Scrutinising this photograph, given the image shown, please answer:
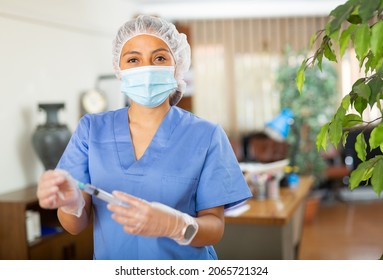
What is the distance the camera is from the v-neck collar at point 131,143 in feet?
4.91

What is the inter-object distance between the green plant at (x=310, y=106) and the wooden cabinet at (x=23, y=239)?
3.36 meters

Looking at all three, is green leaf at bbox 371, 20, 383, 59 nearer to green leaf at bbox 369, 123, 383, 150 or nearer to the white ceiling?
green leaf at bbox 369, 123, 383, 150

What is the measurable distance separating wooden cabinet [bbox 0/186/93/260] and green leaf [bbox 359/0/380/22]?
2369 mm

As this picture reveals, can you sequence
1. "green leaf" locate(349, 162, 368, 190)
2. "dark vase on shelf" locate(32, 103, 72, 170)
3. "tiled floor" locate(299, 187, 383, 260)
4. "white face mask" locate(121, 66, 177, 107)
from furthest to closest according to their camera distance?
"tiled floor" locate(299, 187, 383, 260) → "dark vase on shelf" locate(32, 103, 72, 170) → "white face mask" locate(121, 66, 177, 107) → "green leaf" locate(349, 162, 368, 190)

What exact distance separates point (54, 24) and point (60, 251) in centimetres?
151

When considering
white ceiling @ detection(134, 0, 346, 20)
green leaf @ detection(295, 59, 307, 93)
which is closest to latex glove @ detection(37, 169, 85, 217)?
green leaf @ detection(295, 59, 307, 93)

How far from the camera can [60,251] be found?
11.7 ft

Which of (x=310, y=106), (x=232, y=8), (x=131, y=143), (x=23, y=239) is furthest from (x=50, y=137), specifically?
(x=232, y=8)

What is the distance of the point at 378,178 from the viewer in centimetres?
127

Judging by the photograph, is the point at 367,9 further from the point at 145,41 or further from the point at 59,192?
the point at 59,192

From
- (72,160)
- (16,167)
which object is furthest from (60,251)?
(72,160)

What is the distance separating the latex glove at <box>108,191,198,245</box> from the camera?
1.19 metres

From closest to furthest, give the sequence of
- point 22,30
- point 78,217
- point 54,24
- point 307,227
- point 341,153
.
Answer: point 78,217, point 22,30, point 54,24, point 307,227, point 341,153
